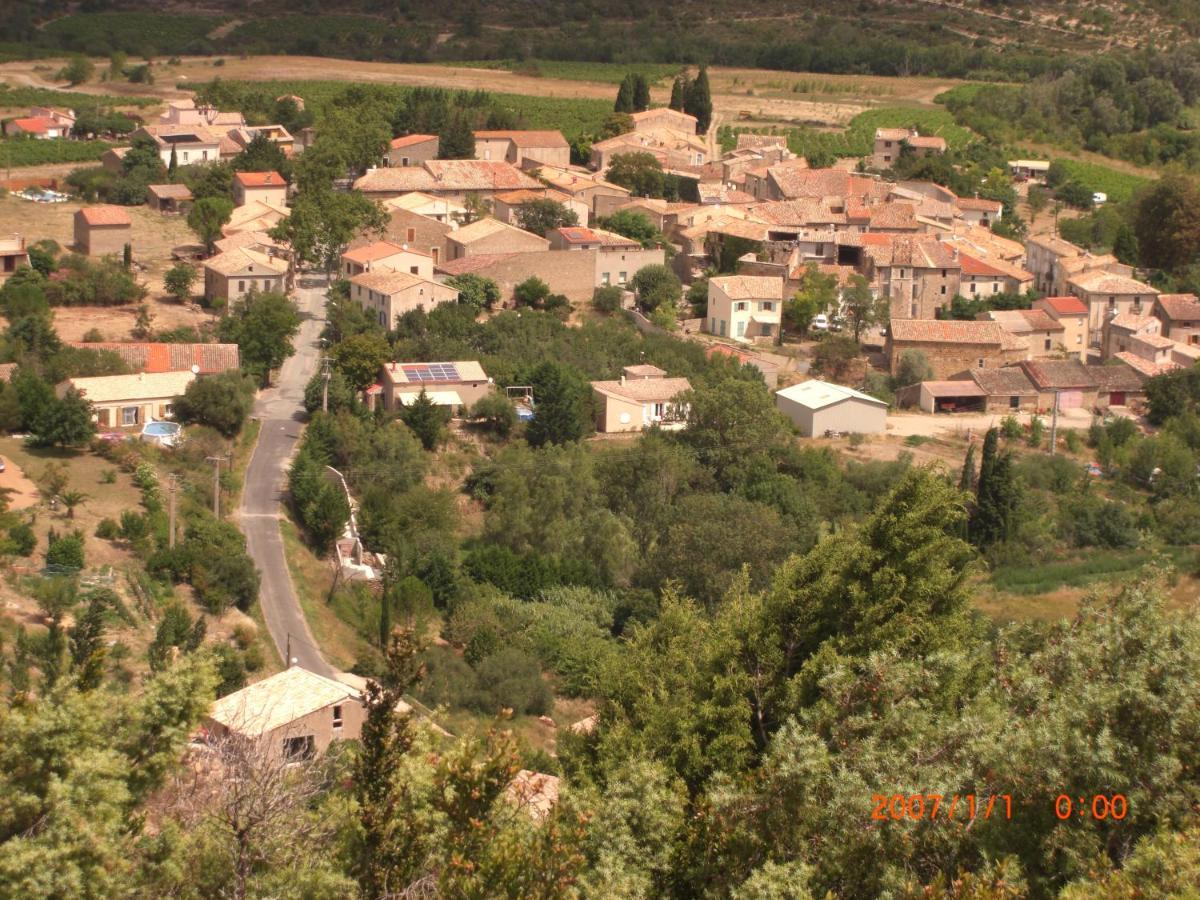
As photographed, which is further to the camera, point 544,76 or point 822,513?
point 544,76

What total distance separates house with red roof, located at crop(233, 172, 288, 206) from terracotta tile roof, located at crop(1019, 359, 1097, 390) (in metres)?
18.7

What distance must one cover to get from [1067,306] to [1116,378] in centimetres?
366

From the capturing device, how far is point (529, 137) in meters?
49.8

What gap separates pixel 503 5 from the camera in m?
95.2

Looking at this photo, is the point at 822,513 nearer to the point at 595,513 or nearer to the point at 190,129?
the point at 595,513

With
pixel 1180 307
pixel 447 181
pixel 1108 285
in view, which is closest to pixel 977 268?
pixel 1108 285

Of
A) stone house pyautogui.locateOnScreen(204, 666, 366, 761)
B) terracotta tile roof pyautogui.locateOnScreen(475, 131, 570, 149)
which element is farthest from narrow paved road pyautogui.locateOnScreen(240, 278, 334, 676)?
terracotta tile roof pyautogui.locateOnScreen(475, 131, 570, 149)

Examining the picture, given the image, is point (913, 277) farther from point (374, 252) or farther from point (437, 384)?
point (437, 384)

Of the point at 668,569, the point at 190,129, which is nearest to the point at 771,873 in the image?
the point at 668,569

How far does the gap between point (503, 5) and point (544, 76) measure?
79.3ft

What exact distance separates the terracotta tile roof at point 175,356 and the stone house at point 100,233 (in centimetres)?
734

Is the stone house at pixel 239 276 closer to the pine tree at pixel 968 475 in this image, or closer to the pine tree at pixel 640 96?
the pine tree at pixel 968 475
